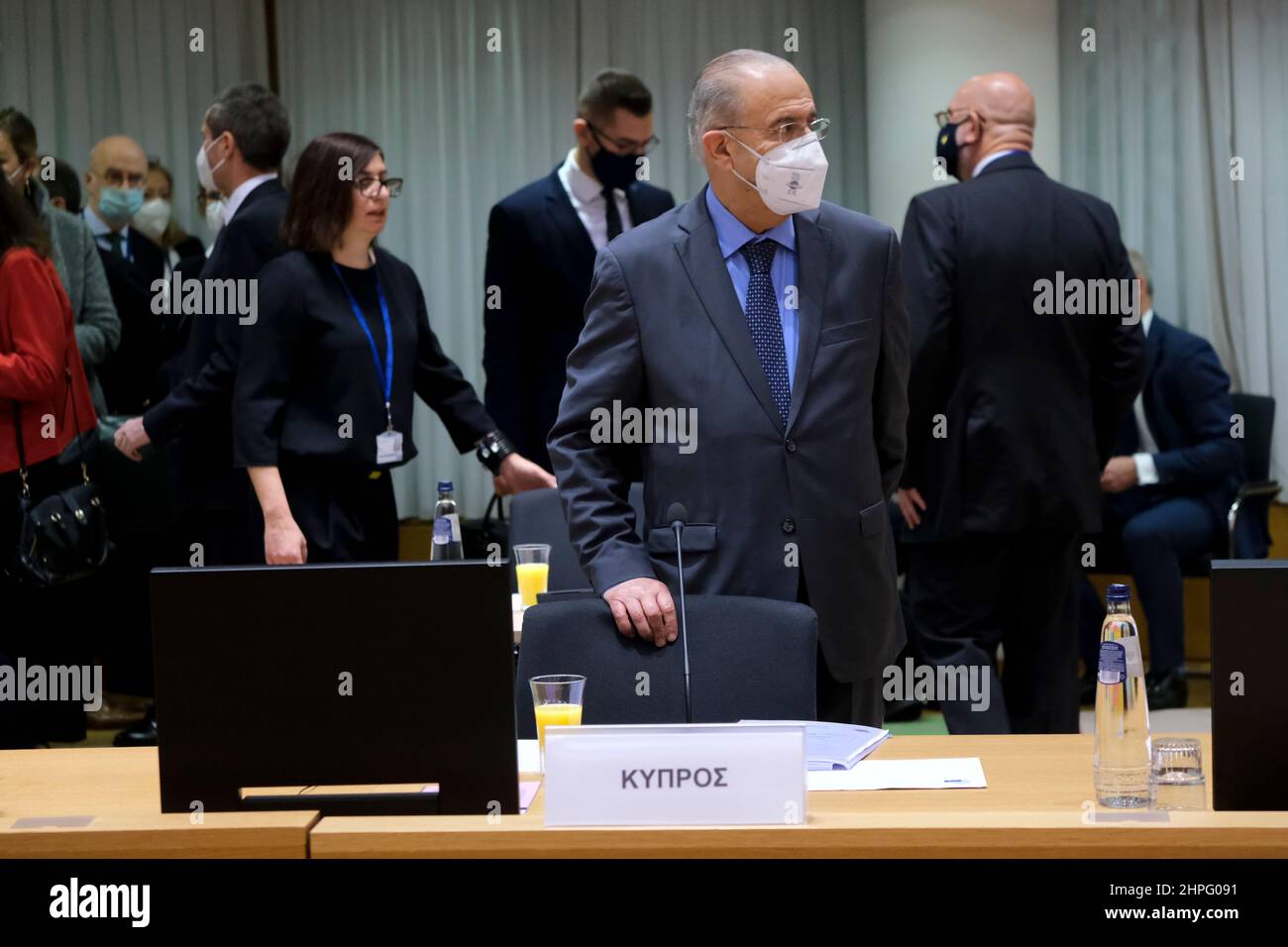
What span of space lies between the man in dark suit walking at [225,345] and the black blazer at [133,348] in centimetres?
133

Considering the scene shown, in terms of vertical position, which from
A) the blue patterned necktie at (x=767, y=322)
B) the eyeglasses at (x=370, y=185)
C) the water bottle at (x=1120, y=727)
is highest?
the eyeglasses at (x=370, y=185)

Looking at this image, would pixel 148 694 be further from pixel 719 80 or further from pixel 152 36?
pixel 719 80

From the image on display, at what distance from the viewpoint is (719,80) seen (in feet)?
8.81

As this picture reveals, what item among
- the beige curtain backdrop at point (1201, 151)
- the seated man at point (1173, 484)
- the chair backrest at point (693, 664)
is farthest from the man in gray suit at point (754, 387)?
the beige curtain backdrop at point (1201, 151)

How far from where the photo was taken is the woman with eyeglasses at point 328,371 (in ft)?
11.9

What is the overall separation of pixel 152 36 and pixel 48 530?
3.28m

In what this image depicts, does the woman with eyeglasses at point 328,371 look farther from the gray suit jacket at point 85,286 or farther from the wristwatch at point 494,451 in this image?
the gray suit jacket at point 85,286

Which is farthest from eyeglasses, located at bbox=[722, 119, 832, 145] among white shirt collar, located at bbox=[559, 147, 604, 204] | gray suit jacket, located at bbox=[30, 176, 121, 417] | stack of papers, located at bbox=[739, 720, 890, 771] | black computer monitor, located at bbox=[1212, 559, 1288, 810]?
gray suit jacket, located at bbox=[30, 176, 121, 417]

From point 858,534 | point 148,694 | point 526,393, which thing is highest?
point 526,393

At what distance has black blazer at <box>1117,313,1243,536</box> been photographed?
5.19 meters

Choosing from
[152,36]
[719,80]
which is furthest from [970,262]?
[152,36]

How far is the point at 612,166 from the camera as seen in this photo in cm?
444

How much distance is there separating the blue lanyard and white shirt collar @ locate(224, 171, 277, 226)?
42 cm

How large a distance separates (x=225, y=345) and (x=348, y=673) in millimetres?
2248
